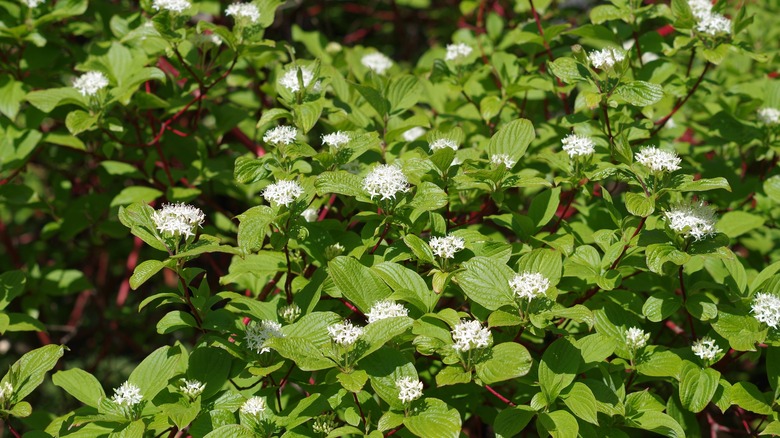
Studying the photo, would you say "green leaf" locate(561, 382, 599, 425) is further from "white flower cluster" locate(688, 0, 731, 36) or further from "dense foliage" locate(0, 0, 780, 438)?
"white flower cluster" locate(688, 0, 731, 36)

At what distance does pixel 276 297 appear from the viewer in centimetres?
168

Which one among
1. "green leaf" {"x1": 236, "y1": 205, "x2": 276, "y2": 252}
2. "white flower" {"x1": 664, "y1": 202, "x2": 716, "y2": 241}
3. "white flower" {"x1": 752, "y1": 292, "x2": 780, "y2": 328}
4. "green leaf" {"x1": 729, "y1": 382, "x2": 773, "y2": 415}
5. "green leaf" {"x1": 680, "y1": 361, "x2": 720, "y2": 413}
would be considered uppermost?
"white flower" {"x1": 664, "y1": 202, "x2": 716, "y2": 241}

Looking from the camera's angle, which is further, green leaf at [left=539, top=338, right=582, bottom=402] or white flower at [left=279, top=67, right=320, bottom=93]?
white flower at [left=279, top=67, right=320, bottom=93]

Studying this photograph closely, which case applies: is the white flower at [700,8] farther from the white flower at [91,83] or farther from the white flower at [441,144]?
the white flower at [91,83]

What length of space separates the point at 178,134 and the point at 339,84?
1.80 ft

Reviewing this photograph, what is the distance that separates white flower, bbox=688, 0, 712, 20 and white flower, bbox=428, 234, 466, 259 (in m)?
0.97

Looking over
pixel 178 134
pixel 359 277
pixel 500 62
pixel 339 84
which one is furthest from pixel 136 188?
pixel 500 62

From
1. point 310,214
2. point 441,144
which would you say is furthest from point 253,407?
point 441,144

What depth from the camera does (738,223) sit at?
1.86 meters

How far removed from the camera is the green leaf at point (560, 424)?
128cm

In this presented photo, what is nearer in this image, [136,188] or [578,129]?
[578,129]

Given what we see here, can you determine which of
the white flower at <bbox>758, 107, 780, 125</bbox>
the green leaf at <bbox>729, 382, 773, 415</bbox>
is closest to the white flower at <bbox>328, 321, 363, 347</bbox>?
the green leaf at <bbox>729, 382, 773, 415</bbox>

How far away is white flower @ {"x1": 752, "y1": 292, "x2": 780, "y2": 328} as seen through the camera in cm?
144

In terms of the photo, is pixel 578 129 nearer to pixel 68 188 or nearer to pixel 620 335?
pixel 620 335
